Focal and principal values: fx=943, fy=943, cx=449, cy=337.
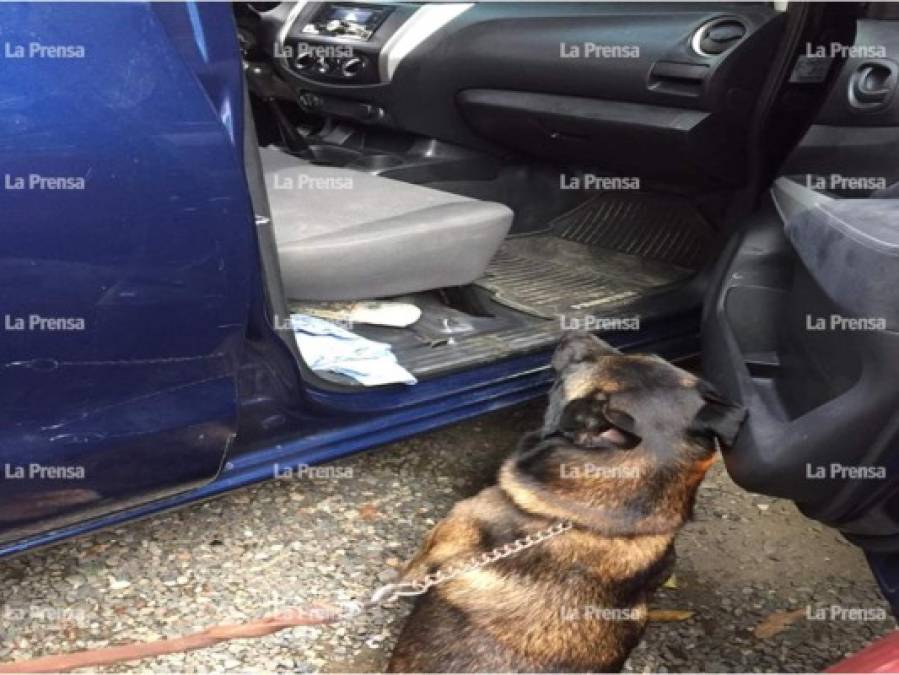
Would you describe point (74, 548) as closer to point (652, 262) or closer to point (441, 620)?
point (441, 620)

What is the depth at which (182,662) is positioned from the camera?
213 cm

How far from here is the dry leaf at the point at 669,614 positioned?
2.38 m

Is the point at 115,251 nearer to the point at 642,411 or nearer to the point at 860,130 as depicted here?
the point at 642,411

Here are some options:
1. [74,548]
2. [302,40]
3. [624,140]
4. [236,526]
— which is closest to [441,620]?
[236,526]

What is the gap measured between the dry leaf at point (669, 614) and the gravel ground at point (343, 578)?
11 millimetres

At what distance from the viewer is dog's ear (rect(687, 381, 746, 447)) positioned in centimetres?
207

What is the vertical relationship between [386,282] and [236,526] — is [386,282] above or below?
above

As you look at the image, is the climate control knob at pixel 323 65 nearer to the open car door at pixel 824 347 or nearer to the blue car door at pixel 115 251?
the open car door at pixel 824 347

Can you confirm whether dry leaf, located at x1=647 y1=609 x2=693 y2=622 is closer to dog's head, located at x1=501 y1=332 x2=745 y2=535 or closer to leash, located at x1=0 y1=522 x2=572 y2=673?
dog's head, located at x1=501 y1=332 x2=745 y2=535

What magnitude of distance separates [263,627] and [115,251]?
736 millimetres

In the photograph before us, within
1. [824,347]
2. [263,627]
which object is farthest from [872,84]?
[263,627]

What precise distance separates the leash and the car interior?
1.71 feet

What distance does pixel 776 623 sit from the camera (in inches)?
94.0

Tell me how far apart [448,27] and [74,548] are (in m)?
2.13
